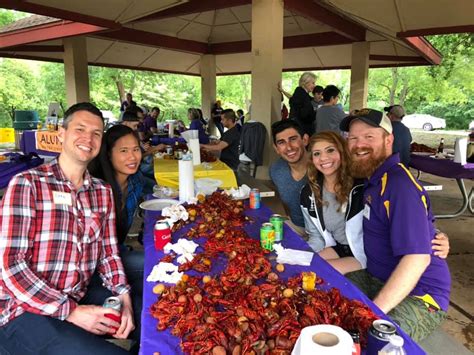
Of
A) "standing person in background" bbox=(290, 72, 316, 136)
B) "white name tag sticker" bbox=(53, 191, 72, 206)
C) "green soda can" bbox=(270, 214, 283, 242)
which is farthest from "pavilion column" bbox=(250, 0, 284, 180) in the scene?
"white name tag sticker" bbox=(53, 191, 72, 206)

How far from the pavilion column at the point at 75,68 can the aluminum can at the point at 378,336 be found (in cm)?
1100

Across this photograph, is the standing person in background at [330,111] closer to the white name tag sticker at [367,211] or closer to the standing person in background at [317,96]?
the standing person in background at [317,96]

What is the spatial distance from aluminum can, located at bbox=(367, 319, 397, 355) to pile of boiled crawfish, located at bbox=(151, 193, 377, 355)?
0.27 ft

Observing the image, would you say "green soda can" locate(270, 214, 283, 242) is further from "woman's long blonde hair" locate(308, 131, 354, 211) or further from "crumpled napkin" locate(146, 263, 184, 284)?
"crumpled napkin" locate(146, 263, 184, 284)

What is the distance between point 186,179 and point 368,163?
59.0 inches

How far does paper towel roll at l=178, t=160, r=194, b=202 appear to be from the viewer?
2.90 meters

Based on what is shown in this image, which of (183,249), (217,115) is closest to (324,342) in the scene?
(183,249)

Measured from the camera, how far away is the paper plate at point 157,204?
280cm

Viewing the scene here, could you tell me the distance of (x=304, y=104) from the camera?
6.33 metres

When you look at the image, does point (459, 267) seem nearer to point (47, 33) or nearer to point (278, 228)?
point (278, 228)

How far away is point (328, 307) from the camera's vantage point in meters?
1.23

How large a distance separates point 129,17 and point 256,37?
10.1 ft

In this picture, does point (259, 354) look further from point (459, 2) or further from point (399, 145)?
point (459, 2)

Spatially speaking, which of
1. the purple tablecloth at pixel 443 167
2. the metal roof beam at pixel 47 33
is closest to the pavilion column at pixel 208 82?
the metal roof beam at pixel 47 33
